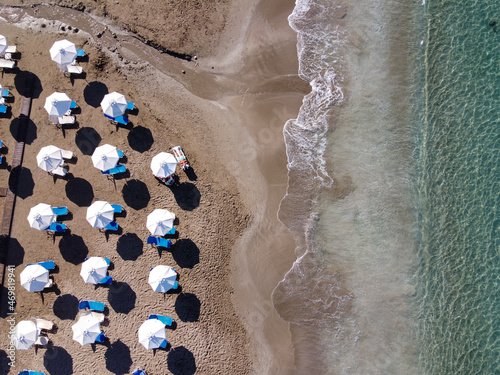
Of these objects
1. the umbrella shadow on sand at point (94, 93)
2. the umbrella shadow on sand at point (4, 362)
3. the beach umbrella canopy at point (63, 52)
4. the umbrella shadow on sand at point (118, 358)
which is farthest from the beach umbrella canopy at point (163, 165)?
the umbrella shadow on sand at point (4, 362)

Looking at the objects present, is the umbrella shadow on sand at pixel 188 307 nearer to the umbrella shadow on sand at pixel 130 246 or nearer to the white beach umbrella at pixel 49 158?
the umbrella shadow on sand at pixel 130 246

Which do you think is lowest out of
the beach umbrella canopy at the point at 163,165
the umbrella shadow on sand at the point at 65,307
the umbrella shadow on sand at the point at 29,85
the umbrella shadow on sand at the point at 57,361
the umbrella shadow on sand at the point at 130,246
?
the umbrella shadow on sand at the point at 57,361

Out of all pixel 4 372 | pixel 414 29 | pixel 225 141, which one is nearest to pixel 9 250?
pixel 4 372

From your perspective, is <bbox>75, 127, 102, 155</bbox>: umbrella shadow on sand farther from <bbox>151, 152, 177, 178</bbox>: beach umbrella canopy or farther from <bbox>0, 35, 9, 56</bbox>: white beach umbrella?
<bbox>0, 35, 9, 56</bbox>: white beach umbrella

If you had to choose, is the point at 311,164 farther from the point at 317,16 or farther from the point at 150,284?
the point at 150,284

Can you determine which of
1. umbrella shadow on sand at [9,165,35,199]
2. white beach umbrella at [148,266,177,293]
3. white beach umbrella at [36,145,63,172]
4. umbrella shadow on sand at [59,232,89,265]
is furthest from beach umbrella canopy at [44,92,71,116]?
white beach umbrella at [148,266,177,293]

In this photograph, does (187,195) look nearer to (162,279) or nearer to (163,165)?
(163,165)
